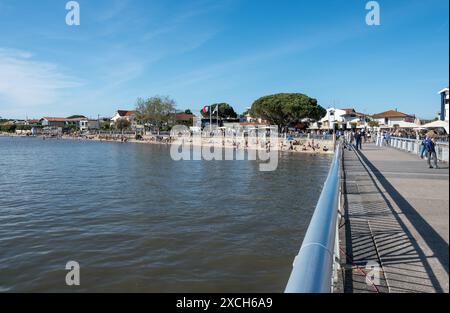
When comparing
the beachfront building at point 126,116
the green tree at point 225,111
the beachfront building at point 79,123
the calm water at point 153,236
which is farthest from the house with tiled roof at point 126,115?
the calm water at point 153,236

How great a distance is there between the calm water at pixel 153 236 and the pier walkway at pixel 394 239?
7.57ft

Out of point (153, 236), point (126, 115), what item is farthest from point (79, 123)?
point (153, 236)

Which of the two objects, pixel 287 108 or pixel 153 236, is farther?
pixel 287 108

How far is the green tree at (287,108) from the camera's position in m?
69.8

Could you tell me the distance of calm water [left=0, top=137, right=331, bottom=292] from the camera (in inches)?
322

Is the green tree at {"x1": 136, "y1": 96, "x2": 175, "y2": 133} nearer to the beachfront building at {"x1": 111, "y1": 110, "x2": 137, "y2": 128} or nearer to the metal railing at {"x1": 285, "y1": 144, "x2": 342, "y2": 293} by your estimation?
the beachfront building at {"x1": 111, "y1": 110, "x2": 137, "y2": 128}

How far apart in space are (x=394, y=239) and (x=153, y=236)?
7331 mm

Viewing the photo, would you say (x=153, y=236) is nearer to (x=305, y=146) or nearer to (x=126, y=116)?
(x=305, y=146)

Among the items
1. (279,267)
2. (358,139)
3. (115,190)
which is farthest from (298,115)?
(279,267)

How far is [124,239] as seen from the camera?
424 inches

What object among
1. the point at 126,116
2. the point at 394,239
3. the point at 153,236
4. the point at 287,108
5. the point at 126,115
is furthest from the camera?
the point at 126,115

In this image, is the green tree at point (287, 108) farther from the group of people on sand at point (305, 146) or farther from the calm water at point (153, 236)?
the calm water at point (153, 236)

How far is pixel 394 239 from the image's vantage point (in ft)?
17.0
